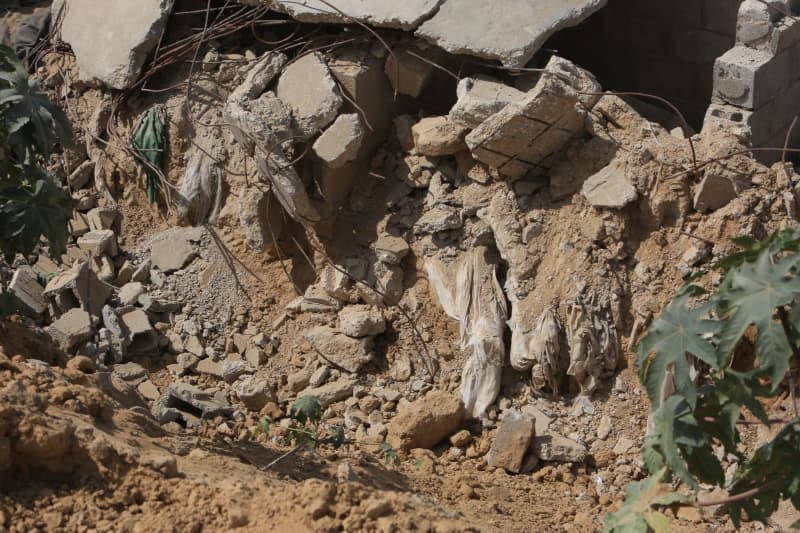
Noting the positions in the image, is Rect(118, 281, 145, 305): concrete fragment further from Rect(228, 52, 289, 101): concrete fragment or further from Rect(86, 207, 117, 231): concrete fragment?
Rect(228, 52, 289, 101): concrete fragment

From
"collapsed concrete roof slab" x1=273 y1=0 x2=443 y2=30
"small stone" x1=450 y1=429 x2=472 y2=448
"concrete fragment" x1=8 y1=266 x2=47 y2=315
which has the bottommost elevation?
"small stone" x1=450 y1=429 x2=472 y2=448

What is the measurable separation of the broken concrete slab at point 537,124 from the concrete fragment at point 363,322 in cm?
100

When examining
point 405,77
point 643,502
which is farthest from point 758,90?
point 643,502

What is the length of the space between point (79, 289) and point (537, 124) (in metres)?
2.64

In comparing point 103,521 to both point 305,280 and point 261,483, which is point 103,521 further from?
point 305,280

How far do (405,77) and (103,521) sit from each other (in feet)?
11.2

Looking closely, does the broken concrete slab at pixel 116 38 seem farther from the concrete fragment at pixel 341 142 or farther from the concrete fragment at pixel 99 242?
the concrete fragment at pixel 341 142

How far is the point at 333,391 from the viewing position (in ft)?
20.2

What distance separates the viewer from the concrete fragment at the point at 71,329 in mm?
6234

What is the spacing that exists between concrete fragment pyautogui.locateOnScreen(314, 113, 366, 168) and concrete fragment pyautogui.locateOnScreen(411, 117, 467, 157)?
32 cm

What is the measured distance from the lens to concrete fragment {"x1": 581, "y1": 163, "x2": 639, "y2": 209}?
19.4 feet

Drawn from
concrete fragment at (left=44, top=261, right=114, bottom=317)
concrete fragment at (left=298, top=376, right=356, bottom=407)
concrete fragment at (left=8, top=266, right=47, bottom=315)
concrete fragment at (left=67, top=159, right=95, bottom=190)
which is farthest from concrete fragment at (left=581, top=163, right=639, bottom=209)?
concrete fragment at (left=67, top=159, right=95, bottom=190)

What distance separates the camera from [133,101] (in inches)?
287

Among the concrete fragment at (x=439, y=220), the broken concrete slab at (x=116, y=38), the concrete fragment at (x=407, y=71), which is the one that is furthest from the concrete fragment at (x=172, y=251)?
the concrete fragment at (x=407, y=71)
